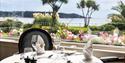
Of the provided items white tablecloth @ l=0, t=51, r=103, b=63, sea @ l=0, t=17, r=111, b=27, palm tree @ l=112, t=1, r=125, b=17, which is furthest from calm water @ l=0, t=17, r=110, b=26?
white tablecloth @ l=0, t=51, r=103, b=63

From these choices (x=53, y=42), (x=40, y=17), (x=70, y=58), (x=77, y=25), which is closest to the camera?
(x=70, y=58)

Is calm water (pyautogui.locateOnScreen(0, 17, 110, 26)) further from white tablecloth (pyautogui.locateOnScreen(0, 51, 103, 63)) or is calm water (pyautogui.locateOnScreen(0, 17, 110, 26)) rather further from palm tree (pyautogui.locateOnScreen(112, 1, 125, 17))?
white tablecloth (pyautogui.locateOnScreen(0, 51, 103, 63))

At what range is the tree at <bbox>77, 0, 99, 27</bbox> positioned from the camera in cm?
340

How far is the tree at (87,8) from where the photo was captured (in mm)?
3402

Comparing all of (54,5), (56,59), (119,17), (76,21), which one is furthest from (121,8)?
(56,59)

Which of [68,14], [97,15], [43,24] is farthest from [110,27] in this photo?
[43,24]

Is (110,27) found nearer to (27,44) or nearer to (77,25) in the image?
(77,25)

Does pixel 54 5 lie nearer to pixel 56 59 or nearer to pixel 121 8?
pixel 121 8

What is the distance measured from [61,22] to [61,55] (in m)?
0.99

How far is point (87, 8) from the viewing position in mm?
3387

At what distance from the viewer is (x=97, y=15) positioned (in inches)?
136

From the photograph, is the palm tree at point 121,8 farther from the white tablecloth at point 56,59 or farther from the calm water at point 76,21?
the white tablecloth at point 56,59

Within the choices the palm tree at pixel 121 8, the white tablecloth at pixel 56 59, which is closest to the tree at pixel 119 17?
the palm tree at pixel 121 8

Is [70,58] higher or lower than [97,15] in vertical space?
lower
